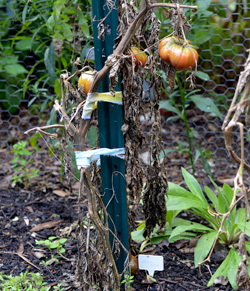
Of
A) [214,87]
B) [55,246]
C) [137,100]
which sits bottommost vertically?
[55,246]

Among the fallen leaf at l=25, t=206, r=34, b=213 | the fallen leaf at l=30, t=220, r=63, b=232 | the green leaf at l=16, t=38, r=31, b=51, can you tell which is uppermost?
the green leaf at l=16, t=38, r=31, b=51

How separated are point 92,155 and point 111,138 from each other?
11cm

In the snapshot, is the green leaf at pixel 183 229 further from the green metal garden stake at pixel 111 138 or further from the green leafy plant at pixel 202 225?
the green metal garden stake at pixel 111 138

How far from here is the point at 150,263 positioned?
1658mm

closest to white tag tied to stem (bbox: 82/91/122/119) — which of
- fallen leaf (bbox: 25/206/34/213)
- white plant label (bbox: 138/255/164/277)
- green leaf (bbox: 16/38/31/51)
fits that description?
white plant label (bbox: 138/255/164/277)

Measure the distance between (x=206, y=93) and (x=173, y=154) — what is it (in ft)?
2.61

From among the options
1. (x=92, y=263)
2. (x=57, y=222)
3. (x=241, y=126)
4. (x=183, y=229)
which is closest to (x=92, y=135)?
(x=57, y=222)

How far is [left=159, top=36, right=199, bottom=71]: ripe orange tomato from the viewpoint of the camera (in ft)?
4.09

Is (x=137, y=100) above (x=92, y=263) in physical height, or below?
above

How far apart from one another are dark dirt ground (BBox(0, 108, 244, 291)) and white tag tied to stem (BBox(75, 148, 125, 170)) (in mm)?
618

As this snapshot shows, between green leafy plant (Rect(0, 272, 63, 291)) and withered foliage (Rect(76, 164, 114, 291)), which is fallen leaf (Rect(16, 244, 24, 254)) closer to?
green leafy plant (Rect(0, 272, 63, 291))

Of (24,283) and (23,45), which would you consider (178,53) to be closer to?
(24,283)

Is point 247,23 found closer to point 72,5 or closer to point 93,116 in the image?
point 72,5

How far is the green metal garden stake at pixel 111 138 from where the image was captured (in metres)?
1.35
